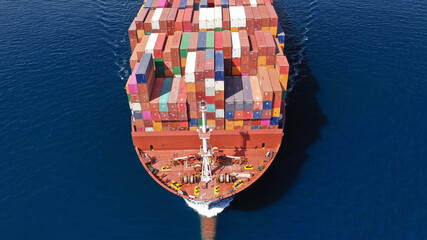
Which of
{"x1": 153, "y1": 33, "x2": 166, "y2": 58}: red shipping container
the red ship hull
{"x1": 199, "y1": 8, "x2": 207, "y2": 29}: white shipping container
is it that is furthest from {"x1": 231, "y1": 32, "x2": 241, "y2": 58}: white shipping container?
the red ship hull

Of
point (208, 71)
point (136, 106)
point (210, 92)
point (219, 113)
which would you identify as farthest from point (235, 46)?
point (136, 106)

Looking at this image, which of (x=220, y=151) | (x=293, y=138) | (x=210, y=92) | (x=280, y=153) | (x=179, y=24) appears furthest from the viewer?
(x=293, y=138)

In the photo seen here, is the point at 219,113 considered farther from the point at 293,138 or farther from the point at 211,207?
the point at 293,138

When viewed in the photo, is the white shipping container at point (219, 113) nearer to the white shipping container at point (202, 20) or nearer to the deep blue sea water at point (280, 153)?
the deep blue sea water at point (280, 153)

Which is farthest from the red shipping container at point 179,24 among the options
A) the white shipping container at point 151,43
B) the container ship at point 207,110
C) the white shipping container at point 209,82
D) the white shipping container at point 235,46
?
the white shipping container at point 209,82

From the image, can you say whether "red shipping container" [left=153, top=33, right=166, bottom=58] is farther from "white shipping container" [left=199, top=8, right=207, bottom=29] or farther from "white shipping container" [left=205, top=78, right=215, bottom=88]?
"white shipping container" [left=205, top=78, right=215, bottom=88]

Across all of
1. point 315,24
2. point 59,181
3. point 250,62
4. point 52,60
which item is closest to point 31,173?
point 59,181
